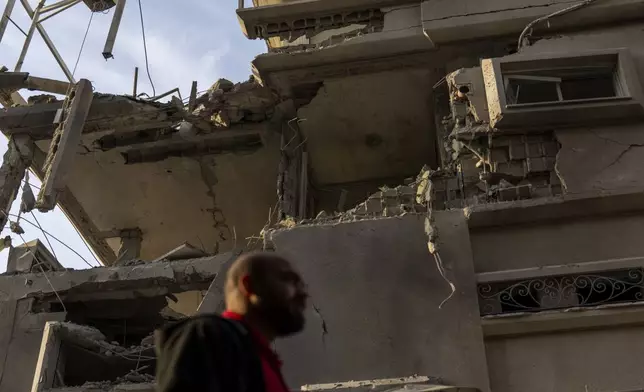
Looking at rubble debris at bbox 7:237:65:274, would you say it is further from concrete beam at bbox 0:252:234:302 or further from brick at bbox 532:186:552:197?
brick at bbox 532:186:552:197

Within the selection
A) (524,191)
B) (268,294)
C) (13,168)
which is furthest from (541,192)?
(13,168)

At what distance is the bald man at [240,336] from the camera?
2164 mm

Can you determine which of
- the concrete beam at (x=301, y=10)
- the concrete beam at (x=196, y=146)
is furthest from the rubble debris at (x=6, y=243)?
the concrete beam at (x=301, y=10)

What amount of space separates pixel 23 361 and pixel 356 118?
5394mm

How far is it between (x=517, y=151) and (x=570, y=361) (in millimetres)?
2313

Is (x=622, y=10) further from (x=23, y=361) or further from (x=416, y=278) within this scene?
(x=23, y=361)

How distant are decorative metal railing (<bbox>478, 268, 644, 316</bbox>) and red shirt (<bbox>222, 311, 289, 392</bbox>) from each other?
4.14m

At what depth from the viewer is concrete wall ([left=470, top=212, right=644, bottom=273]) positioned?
→ 6.40m

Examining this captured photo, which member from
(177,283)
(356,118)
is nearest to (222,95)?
(356,118)

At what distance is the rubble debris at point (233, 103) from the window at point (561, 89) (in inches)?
129

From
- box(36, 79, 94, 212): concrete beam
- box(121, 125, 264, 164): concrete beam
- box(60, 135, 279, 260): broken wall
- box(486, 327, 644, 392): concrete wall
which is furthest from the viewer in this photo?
box(60, 135, 279, 260): broken wall

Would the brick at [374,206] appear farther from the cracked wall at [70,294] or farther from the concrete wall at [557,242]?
the cracked wall at [70,294]

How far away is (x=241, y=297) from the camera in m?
2.54

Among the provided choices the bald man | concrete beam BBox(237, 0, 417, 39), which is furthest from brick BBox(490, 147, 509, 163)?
the bald man
